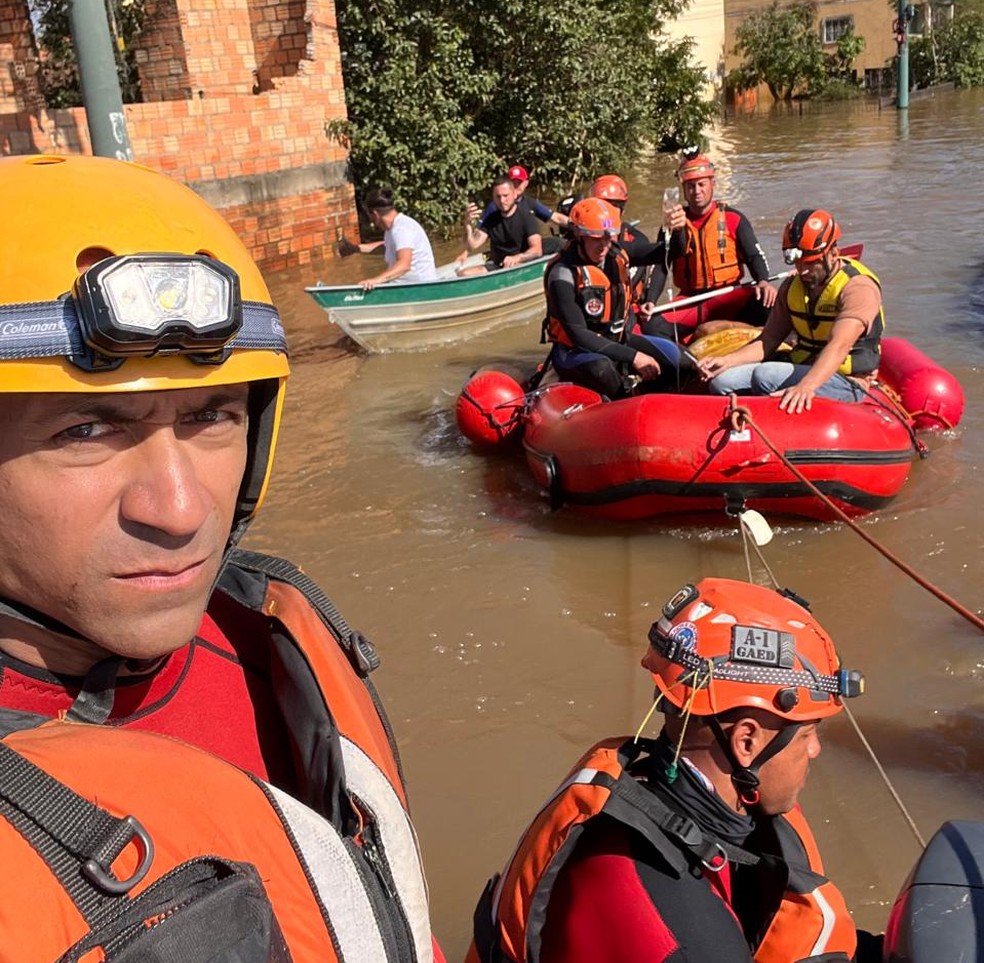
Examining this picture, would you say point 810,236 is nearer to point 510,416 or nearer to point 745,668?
point 510,416

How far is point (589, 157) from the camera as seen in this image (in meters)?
18.9

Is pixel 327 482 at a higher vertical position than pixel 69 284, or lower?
lower

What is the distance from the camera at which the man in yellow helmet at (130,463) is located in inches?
43.6

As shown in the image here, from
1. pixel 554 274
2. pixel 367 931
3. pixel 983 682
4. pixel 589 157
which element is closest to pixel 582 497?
pixel 554 274

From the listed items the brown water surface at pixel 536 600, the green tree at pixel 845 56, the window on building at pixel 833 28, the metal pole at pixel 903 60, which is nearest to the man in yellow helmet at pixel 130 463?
→ the brown water surface at pixel 536 600

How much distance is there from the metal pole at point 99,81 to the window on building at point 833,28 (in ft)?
127

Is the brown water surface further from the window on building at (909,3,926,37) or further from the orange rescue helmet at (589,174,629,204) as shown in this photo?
the window on building at (909,3,926,37)

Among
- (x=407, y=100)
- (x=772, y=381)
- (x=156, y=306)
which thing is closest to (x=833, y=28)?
(x=407, y=100)

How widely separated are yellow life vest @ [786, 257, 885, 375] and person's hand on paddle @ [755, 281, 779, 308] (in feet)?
4.36

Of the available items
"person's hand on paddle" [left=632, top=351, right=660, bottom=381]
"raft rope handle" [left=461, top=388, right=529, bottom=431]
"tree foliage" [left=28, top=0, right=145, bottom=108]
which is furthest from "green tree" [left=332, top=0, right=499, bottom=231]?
"person's hand on paddle" [left=632, top=351, right=660, bottom=381]

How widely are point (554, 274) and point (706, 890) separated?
538 cm

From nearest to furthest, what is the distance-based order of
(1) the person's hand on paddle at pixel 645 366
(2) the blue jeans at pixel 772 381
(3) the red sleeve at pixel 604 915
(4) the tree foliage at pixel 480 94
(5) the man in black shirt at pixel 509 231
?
(3) the red sleeve at pixel 604 915 < (2) the blue jeans at pixel 772 381 < (1) the person's hand on paddle at pixel 645 366 < (5) the man in black shirt at pixel 509 231 < (4) the tree foliage at pixel 480 94

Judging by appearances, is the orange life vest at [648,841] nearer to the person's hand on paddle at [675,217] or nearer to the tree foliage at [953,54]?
the person's hand on paddle at [675,217]

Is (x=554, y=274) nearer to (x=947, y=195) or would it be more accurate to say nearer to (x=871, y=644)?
(x=871, y=644)
